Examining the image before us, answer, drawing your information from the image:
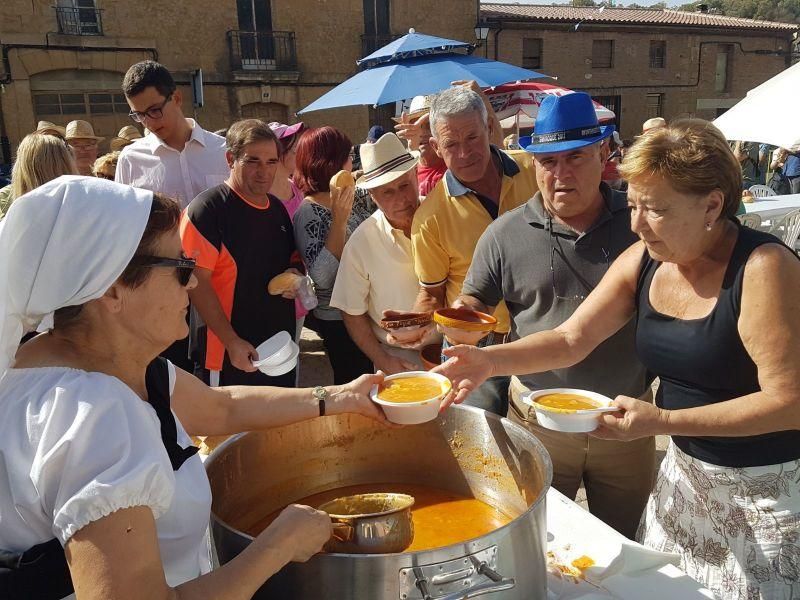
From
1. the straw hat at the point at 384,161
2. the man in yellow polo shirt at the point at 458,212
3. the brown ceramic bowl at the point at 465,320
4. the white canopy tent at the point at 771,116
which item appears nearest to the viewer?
the brown ceramic bowl at the point at 465,320

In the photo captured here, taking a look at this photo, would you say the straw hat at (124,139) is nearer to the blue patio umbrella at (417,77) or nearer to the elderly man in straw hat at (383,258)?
Answer: the blue patio umbrella at (417,77)

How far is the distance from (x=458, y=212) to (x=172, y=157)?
6.81 ft

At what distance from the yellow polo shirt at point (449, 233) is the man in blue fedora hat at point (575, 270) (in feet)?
1.13

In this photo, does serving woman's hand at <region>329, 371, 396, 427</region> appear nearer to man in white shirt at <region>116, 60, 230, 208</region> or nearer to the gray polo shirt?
the gray polo shirt

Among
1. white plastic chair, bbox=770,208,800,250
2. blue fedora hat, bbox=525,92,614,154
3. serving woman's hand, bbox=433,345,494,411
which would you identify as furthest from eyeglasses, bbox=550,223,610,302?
white plastic chair, bbox=770,208,800,250

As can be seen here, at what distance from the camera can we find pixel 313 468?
180cm

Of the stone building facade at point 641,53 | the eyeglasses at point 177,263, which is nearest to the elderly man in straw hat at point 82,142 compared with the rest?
the eyeglasses at point 177,263

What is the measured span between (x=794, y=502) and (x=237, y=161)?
8.98ft

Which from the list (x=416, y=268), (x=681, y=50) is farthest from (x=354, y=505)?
(x=681, y=50)

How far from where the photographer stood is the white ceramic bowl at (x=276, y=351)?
2.55 metres

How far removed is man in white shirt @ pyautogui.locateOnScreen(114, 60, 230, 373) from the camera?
12.2 ft

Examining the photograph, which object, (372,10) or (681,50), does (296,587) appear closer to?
(372,10)

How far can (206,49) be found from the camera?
18141 millimetres

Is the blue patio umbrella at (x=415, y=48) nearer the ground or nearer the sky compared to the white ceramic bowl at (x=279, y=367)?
nearer the sky
